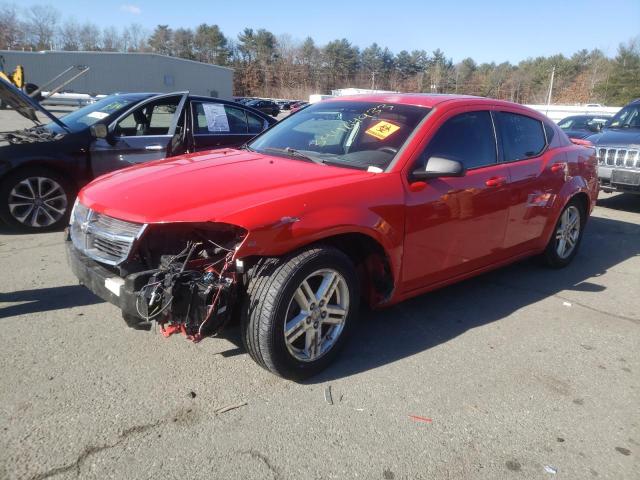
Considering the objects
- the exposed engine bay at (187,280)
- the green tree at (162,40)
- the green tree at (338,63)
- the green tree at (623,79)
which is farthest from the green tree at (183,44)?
the exposed engine bay at (187,280)

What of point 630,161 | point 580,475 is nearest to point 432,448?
→ point 580,475

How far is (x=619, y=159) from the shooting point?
27.4 feet

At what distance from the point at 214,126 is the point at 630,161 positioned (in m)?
6.60

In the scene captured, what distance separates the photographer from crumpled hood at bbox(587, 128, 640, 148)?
8305 millimetres

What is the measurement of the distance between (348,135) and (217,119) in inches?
141

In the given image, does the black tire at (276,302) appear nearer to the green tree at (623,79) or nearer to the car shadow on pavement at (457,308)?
the car shadow on pavement at (457,308)

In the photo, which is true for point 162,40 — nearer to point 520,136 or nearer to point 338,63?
point 338,63

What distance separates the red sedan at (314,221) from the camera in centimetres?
273

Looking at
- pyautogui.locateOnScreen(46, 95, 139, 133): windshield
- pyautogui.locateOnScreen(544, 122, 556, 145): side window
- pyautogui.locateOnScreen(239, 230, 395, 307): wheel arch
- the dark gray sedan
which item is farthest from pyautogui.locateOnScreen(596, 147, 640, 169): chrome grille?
pyautogui.locateOnScreen(46, 95, 139, 133): windshield

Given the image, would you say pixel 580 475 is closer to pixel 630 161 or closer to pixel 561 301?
pixel 561 301

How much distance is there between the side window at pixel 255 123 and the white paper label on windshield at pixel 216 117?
16.9 inches

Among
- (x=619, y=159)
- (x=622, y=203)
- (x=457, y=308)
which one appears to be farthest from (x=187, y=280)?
(x=622, y=203)

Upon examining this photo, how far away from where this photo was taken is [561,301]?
14.9ft

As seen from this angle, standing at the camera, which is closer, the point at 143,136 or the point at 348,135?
the point at 348,135
